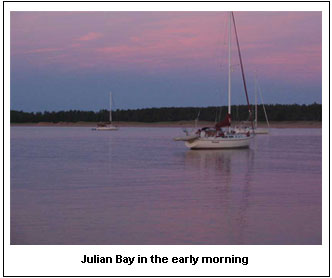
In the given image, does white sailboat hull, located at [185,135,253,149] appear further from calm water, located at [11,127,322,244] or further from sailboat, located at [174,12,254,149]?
calm water, located at [11,127,322,244]

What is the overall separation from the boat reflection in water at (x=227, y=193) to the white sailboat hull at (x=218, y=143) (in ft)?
18.4

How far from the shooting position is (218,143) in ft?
114

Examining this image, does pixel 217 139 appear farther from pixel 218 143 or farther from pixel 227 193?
pixel 227 193

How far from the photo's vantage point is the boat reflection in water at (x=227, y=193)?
11166 millimetres

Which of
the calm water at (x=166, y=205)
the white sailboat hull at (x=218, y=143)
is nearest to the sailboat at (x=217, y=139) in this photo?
the white sailboat hull at (x=218, y=143)

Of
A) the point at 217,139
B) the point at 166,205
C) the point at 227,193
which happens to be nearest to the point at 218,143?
the point at 217,139

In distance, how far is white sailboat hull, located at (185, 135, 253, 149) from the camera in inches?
1373

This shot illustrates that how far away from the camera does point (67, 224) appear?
11.7m
